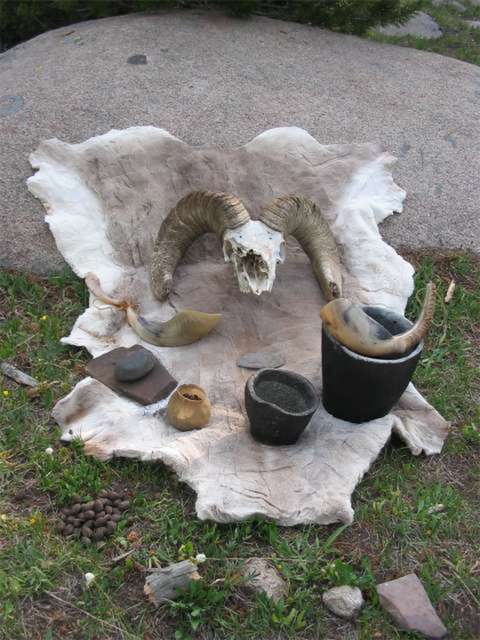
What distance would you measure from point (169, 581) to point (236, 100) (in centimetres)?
441

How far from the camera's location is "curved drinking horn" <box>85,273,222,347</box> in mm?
4492

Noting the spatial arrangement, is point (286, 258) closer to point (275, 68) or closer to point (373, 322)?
point (373, 322)

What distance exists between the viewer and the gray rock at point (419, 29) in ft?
37.1

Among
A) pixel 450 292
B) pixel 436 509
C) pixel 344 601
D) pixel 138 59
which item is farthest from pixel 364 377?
pixel 138 59

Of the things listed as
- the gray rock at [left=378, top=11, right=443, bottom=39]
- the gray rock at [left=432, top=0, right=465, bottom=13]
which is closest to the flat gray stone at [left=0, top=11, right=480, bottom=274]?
the gray rock at [left=378, top=11, right=443, bottom=39]

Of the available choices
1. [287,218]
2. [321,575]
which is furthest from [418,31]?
[321,575]

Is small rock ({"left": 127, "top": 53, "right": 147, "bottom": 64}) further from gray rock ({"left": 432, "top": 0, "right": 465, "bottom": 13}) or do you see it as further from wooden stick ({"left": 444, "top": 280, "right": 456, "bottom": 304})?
gray rock ({"left": 432, "top": 0, "right": 465, "bottom": 13})

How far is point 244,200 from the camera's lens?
539 centimetres

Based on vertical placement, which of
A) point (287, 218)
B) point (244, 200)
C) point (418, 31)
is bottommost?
point (418, 31)

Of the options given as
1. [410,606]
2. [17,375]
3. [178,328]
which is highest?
[410,606]

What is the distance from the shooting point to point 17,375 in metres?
4.45

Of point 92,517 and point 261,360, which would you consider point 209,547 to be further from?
point 261,360

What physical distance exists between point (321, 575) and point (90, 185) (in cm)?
335

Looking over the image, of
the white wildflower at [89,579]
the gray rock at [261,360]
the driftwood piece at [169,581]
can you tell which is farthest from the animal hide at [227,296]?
the white wildflower at [89,579]
